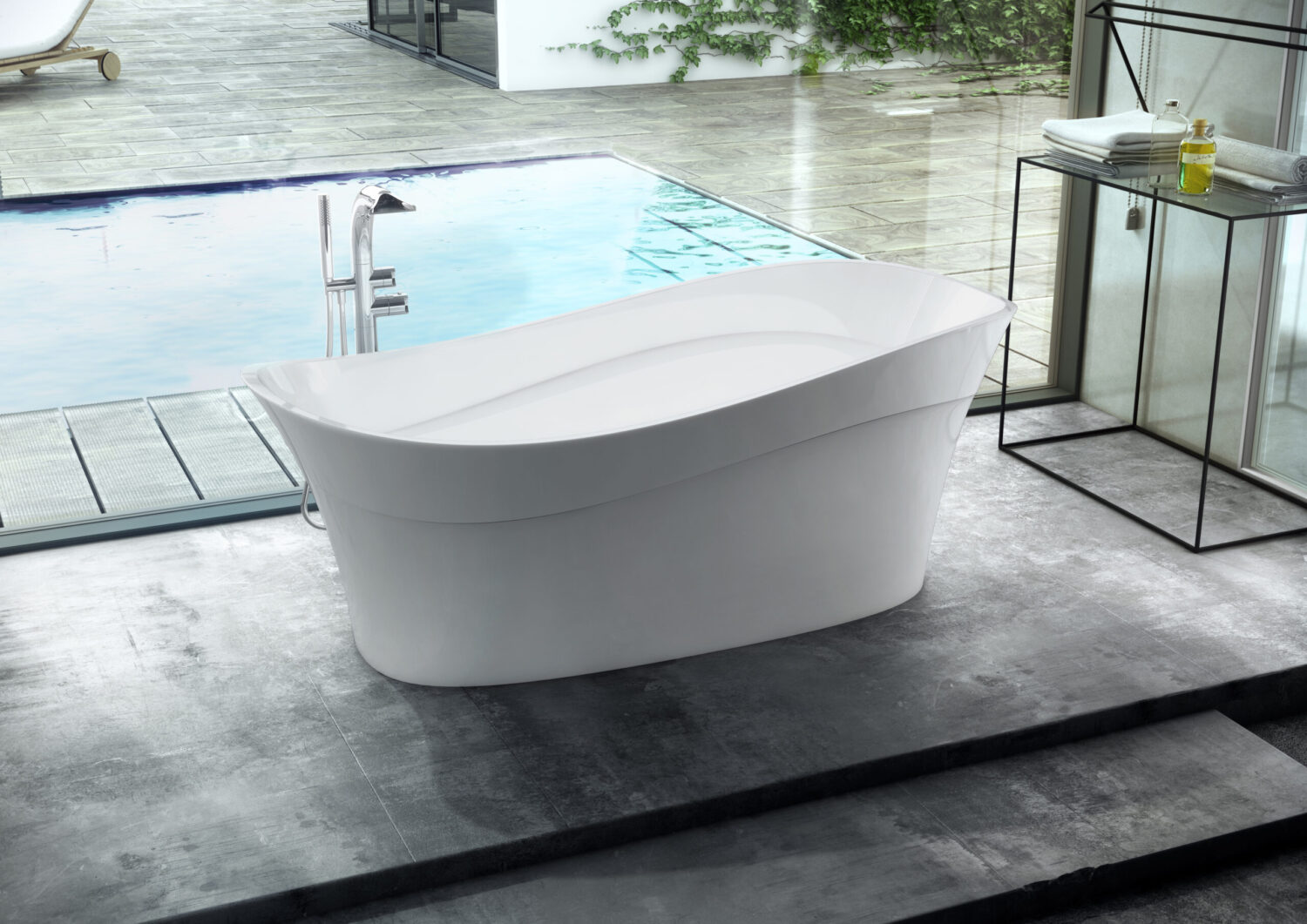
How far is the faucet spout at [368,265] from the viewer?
239 cm

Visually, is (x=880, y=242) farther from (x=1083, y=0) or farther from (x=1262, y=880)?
(x=1262, y=880)

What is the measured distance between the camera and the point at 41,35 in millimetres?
2539

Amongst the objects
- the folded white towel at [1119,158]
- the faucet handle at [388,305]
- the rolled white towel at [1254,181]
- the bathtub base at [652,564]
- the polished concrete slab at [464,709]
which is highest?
the folded white towel at [1119,158]

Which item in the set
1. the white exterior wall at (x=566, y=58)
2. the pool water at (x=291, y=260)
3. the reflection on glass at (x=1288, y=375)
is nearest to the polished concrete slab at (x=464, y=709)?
the reflection on glass at (x=1288, y=375)

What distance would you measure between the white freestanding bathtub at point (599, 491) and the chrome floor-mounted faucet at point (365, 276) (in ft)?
0.24

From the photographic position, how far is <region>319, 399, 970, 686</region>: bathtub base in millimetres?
2211

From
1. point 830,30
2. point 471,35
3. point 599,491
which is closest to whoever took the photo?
point 599,491

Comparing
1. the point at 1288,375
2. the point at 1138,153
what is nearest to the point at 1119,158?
the point at 1138,153

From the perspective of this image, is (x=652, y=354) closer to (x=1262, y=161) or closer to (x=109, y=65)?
(x=109, y=65)

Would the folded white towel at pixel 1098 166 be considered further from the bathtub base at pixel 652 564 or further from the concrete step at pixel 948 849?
the concrete step at pixel 948 849

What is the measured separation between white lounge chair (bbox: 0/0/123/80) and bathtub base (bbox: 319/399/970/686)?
3.55ft

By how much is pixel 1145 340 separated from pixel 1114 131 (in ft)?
2.26

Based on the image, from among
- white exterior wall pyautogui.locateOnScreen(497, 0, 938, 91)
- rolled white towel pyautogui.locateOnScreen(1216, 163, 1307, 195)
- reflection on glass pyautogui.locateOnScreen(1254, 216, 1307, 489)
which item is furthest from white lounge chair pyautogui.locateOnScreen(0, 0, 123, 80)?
reflection on glass pyautogui.locateOnScreen(1254, 216, 1307, 489)

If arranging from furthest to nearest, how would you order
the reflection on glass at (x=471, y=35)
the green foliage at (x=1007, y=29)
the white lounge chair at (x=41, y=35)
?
the green foliage at (x=1007, y=29), the reflection on glass at (x=471, y=35), the white lounge chair at (x=41, y=35)
